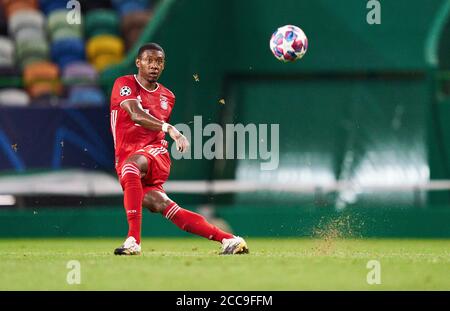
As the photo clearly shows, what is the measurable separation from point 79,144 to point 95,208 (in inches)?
38.2

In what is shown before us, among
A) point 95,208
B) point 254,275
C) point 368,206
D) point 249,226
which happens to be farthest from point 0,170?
point 254,275

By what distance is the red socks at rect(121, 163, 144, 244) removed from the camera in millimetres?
8695

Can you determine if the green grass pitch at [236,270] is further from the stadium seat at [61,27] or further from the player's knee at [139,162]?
the stadium seat at [61,27]

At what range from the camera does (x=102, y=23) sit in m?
18.5

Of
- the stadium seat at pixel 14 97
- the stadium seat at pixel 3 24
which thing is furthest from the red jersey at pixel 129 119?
the stadium seat at pixel 3 24

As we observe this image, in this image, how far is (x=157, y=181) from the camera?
29.9 feet

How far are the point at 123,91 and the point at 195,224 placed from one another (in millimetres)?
1260

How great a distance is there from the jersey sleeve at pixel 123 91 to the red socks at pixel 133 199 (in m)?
0.60

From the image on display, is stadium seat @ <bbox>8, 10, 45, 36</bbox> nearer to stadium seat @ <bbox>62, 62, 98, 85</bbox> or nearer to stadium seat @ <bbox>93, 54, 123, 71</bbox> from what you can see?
stadium seat @ <bbox>62, 62, 98, 85</bbox>

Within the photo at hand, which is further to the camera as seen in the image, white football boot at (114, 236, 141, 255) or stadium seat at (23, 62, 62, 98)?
stadium seat at (23, 62, 62, 98)

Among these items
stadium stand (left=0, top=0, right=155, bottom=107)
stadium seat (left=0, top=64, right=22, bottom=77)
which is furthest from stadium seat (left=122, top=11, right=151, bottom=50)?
stadium seat (left=0, top=64, right=22, bottom=77)

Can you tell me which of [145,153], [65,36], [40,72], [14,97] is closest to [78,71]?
[40,72]
